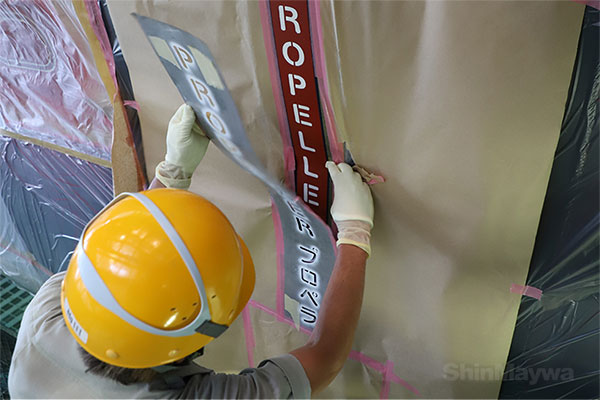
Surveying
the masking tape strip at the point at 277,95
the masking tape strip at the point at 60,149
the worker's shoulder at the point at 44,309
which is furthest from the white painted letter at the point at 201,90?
the masking tape strip at the point at 60,149

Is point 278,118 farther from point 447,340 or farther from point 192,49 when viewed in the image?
point 447,340

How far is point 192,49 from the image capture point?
1156 mm

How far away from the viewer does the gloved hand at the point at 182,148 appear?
1.32 m

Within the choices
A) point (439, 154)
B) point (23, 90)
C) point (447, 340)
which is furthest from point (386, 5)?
point (23, 90)

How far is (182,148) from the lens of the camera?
1.35 m

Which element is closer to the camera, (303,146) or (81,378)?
(81,378)

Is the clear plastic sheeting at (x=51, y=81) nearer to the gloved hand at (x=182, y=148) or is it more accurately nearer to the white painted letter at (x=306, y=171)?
the gloved hand at (x=182, y=148)

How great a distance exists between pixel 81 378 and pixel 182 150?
607mm

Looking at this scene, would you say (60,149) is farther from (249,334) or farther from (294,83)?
(294,83)

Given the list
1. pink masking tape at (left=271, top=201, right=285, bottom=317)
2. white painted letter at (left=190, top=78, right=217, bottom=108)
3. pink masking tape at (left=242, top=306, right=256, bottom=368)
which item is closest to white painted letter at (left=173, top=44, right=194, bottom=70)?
white painted letter at (left=190, top=78, right=217, bottom=108)

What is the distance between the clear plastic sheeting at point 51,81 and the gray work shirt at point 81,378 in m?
0.79

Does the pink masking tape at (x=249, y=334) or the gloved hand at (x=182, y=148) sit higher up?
the gloved hand at (x=182, y=148)

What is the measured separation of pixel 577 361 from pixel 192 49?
1150mm

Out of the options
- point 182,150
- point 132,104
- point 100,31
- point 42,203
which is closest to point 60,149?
point 42,203
